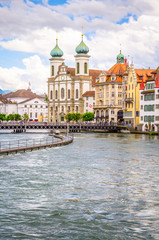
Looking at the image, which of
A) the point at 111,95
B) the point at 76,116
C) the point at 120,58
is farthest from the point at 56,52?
the point at 111,95

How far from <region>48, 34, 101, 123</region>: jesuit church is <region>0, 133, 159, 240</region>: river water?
428ft

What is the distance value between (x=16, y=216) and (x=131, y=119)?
103 meters

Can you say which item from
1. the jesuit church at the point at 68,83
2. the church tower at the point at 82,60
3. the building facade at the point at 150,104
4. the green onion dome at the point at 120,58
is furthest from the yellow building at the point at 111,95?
the building facade at the point at 150,104

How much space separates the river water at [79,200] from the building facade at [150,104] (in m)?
61.7

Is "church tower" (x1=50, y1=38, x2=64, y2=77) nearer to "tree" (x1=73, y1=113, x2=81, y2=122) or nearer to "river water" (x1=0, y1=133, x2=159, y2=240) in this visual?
"tree" (x1=73, y1=113, x2=81, y2=122)

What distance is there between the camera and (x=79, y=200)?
27469 mm

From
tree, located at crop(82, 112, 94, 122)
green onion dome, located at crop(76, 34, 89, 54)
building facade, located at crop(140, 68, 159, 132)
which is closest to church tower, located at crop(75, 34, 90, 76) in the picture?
green onion dome, located at crop(76, 34, 89, 54)

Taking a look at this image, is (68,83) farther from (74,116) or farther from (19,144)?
(19,144)

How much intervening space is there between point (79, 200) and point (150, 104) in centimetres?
8341

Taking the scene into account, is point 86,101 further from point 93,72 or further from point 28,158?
point 28,158

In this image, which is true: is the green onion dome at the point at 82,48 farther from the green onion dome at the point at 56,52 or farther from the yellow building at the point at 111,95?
the yellow building at the point at 111,95

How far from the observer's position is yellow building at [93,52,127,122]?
145m

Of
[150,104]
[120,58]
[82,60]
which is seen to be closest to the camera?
[150,104]

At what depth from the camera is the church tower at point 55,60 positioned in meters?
186
